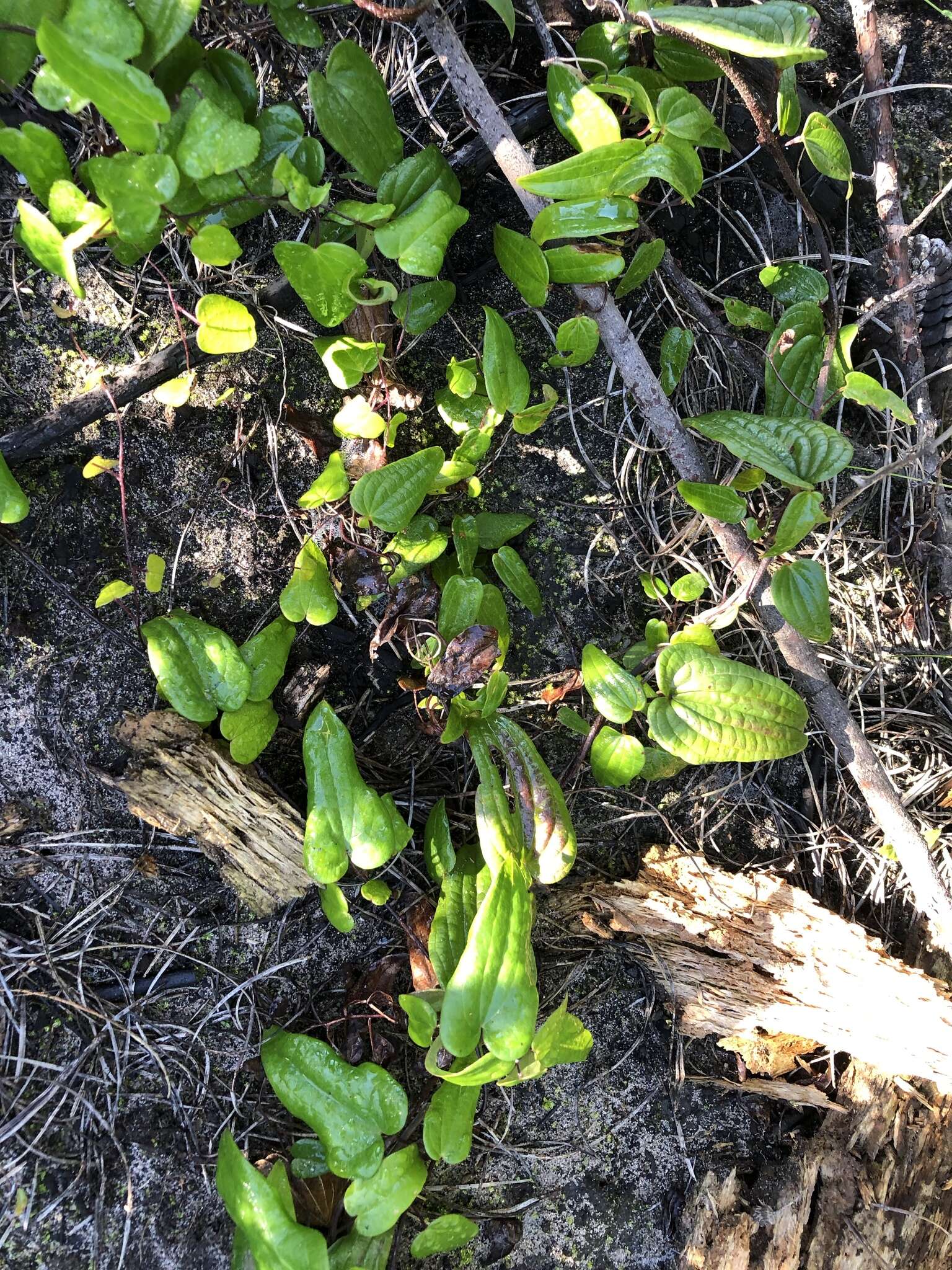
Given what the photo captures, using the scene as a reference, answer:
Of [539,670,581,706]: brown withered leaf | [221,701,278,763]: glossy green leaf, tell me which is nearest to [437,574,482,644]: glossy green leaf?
[539,670,581,706]: brown withered leaf

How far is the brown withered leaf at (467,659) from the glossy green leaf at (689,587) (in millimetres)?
379

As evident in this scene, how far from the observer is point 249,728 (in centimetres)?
143

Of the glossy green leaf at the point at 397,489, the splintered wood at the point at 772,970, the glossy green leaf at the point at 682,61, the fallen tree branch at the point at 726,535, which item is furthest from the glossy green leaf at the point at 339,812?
the glossy green leaf at the point at 682,61

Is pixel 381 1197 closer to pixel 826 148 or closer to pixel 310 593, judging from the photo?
pixel 310 593

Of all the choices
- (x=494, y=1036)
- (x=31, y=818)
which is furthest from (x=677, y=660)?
(x=31, y=818)

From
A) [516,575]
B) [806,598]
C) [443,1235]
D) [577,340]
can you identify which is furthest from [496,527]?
[443,1235]

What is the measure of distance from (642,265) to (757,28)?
37 cm

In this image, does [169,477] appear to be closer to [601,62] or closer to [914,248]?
[601,62]

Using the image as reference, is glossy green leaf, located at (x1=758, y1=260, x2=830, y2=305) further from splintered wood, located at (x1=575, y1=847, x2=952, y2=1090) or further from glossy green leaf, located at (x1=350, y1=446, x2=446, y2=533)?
splintered wood, located at (x1=575, y1=847, x2=952, y2=1090)

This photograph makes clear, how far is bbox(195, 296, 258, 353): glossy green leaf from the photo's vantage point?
1.31m

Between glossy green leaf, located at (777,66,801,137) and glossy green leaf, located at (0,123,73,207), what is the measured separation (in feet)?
3.71

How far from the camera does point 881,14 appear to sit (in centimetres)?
163

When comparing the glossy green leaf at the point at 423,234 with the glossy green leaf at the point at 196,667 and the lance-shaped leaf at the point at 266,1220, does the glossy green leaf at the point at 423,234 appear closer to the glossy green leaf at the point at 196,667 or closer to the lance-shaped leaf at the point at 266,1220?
the glossy green leaf at the point at 196,667

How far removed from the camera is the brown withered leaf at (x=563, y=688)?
158 centimetres
